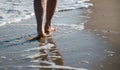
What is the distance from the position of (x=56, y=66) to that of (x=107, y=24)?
2.12 metres

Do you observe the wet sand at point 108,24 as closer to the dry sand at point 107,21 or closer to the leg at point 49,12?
the dry sand at point 107,21

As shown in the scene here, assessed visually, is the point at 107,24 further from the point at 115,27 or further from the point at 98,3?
the point at 98,3

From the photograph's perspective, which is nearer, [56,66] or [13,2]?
[56,66]

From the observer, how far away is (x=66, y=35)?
4922 mm

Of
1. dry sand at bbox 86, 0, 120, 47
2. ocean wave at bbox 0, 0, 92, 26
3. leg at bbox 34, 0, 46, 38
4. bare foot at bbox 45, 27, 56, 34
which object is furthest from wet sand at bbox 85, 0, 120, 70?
leg at bbox 34, 0, 46, 38

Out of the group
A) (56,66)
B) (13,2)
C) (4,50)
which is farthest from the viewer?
(13,2)

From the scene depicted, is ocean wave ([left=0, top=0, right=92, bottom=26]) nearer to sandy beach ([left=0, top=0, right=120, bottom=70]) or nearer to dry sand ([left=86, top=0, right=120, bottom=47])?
sandy beach ([left=0, top=0, right=120, bottom=70])

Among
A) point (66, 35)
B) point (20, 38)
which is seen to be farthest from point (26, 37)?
point (66, 35)

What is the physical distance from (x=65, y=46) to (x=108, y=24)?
4.56 feet

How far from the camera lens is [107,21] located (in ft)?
18.9

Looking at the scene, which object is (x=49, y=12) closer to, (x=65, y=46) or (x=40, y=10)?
(x=40, y=10)

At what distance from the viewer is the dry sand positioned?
15.8 feet

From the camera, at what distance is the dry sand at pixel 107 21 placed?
4809mm

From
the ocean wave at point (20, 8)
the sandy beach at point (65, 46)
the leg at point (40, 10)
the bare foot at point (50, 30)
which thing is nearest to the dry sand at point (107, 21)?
the sandy beach at point (65, 46)
